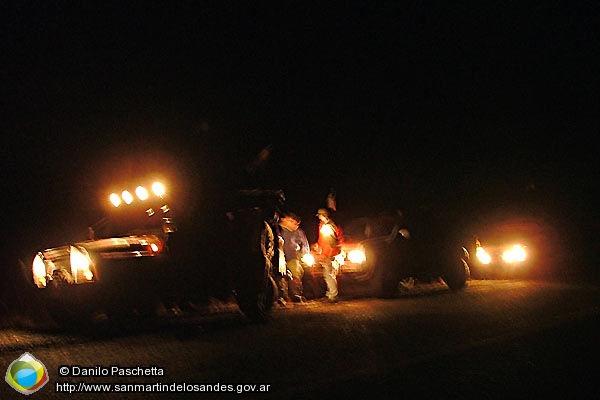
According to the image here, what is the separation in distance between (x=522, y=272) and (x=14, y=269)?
473 inches

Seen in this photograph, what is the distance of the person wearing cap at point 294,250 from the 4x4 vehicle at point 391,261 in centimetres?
29

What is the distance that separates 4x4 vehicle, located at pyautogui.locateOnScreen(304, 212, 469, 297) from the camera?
1073 cm

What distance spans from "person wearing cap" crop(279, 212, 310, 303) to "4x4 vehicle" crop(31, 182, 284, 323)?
1.93 m

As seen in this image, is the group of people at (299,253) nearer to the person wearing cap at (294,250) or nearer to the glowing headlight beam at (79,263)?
the person wearing cap at (294,250)

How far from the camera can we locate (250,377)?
200 inches

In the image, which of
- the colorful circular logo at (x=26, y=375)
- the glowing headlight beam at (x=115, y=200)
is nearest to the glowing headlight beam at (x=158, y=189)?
the glowing headlight beam at (x=115, y=200)

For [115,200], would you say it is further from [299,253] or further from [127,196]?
[299,253]

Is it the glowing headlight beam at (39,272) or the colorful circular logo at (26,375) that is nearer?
the colorful circular logo at (26,375)

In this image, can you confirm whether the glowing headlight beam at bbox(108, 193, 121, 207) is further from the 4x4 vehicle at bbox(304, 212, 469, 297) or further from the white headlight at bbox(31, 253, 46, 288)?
the 4x4 vehicle at bbox(304, 212, 469, 297)

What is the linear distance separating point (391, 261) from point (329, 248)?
122cm

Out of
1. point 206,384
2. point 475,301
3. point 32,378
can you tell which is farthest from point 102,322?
point 475,301

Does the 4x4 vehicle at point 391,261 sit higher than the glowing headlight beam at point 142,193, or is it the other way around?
the glowing headlight beam at point 142,193

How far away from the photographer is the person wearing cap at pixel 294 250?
10.6 metres

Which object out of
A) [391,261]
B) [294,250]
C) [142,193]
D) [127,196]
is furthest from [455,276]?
[127,196]
